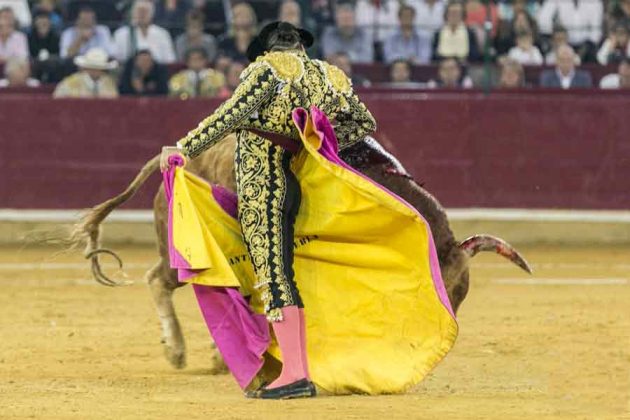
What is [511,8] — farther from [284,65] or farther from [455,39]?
[284,65]

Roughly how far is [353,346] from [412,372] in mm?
259

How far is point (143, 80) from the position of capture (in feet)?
39.9

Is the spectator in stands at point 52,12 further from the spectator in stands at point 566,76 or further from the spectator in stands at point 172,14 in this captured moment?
the spectator in stands at point 566,76

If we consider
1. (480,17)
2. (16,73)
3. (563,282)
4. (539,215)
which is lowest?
(539,215)

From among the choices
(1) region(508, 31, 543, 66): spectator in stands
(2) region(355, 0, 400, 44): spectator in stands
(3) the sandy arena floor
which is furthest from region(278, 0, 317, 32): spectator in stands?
(3) the sandy arena floor

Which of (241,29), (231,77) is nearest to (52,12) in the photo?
(241,29)

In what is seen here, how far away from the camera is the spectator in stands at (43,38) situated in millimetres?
12414

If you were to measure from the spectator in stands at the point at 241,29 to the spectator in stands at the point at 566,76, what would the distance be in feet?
7.56

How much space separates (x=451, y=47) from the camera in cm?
1245

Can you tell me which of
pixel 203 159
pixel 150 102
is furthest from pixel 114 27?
pixel 203 159

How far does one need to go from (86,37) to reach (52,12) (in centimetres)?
58

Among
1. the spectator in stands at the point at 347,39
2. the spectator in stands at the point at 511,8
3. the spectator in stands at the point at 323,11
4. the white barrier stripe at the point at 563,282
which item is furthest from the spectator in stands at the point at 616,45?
the white barrier stripe at the point at 563,282

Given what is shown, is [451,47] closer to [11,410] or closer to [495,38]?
[495,38]

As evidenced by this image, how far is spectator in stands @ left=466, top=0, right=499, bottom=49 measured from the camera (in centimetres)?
1233
